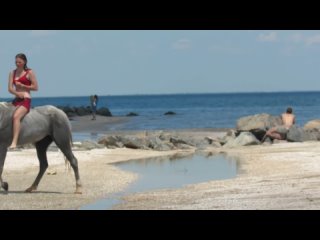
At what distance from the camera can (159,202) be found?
1277 cm

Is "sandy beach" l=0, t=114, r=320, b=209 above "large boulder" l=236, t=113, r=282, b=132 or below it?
below

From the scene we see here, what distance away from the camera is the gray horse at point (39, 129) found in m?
14.2

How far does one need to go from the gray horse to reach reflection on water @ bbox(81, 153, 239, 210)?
1.59 metres

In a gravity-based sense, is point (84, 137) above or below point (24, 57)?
below

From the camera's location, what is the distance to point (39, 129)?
14547 mm

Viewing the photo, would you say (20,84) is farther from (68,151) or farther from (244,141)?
(244,141)

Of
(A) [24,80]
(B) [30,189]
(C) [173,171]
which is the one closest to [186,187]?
(B) [30,189]

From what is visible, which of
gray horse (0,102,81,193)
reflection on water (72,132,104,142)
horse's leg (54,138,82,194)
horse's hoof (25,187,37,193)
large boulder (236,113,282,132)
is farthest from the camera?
reflection on water (72,132,104,142)

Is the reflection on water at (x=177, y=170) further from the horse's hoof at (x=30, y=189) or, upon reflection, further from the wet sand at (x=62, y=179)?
the horse's hoof at (x=30, y=189)

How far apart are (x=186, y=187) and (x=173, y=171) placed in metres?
4.42

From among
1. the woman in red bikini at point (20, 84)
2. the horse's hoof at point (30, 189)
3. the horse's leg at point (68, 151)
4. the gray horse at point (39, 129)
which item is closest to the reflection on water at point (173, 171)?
the horse's leg at point (68, 151)

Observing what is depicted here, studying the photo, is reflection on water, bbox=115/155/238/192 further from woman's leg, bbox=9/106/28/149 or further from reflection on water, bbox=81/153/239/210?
woman's leg, bbox=9/106/28/149

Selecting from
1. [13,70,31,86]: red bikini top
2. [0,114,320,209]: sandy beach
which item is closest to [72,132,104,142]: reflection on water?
[0,114,320,209]: sandy beach

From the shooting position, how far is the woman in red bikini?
45.8ft
